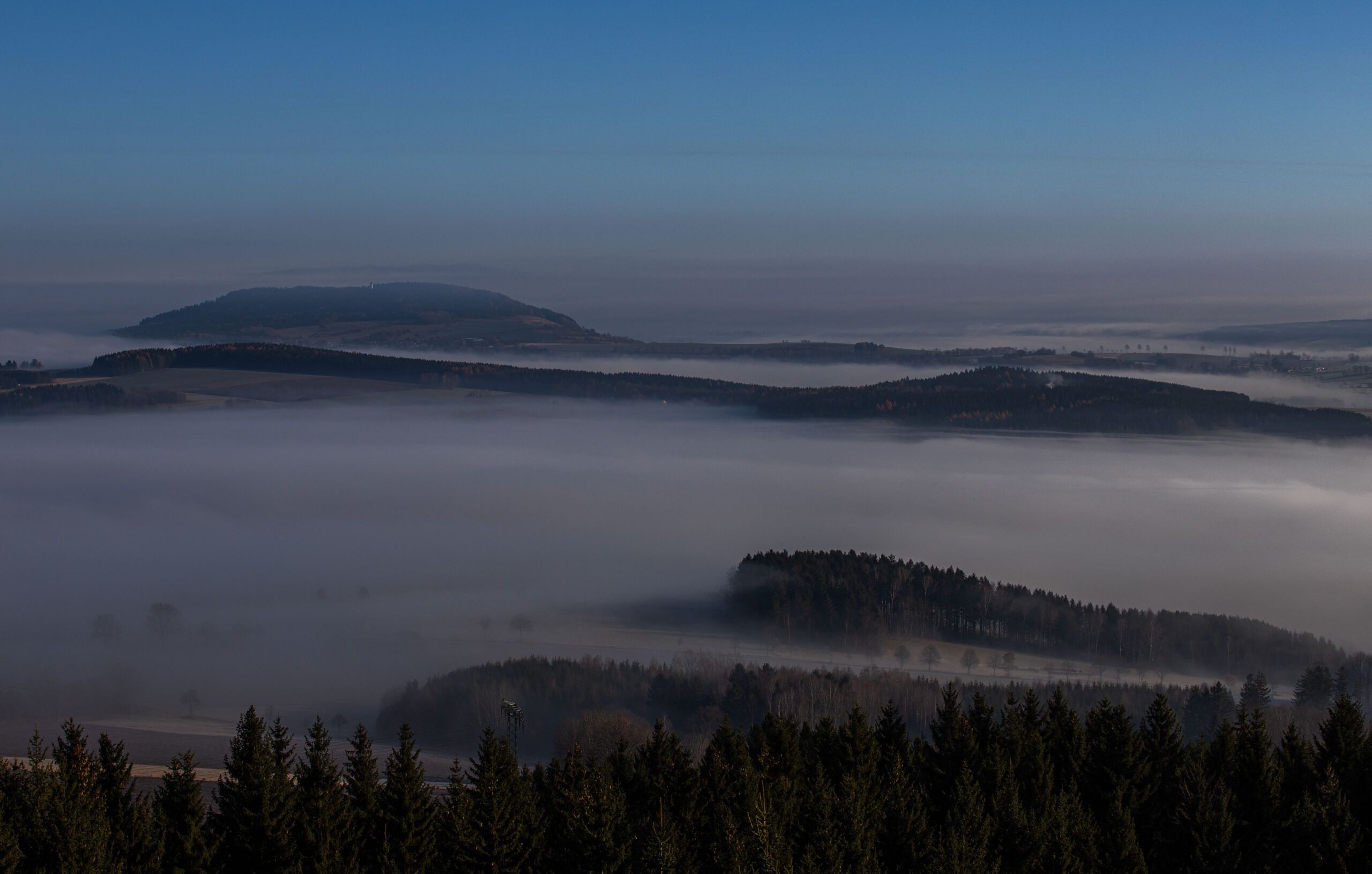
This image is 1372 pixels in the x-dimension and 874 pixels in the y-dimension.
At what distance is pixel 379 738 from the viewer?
349 feet

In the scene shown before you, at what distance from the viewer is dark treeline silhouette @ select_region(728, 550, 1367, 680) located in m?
133

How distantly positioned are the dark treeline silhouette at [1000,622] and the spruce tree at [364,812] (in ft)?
345

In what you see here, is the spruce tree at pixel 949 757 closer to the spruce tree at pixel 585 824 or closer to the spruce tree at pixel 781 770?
the spruce tree at pixel 781 770

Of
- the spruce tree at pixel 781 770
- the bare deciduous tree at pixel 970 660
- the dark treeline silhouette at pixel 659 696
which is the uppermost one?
the spruce tree at pixel 781 770

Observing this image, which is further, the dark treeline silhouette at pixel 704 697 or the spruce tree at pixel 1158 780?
the dark treeline silhouette at pixel 704 697

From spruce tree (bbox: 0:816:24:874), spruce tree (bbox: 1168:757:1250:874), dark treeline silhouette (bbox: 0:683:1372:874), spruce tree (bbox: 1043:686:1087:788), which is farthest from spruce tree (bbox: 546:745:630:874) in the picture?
spruce tree (bbox: 1043:686:1087:788)

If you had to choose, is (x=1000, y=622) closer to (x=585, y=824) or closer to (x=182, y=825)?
(x=585, y=824)

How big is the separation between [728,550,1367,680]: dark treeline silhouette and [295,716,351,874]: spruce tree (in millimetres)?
107001

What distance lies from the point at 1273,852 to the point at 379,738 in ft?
289

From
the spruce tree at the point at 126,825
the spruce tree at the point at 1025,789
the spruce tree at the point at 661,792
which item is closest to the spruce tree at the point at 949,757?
the spruce tree at the point at 1025,789

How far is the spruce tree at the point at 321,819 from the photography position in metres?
32.2

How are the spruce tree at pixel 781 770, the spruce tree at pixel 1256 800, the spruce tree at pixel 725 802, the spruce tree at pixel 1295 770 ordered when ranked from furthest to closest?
1. the spruce tree at pixel 1295 770
2. the spruce tree at pixel 1256 800
3. the spruce tree at pixel 781 770
4. the spruce tree at pixel 725 802

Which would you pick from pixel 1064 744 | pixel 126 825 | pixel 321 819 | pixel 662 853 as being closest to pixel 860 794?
pixel 662 853

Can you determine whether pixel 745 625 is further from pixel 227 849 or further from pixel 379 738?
pixel 227 849
